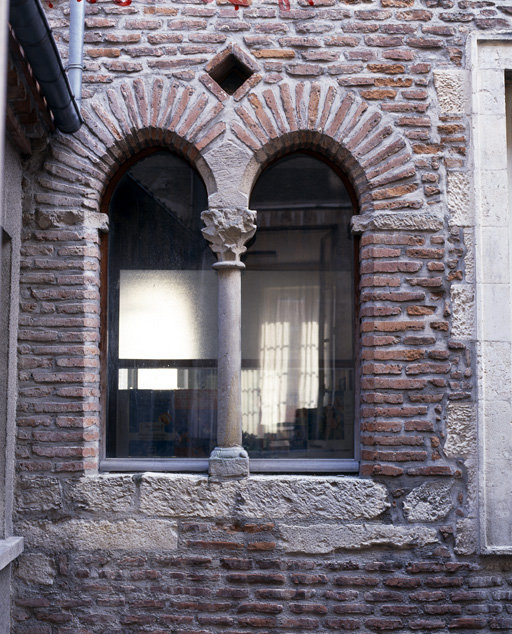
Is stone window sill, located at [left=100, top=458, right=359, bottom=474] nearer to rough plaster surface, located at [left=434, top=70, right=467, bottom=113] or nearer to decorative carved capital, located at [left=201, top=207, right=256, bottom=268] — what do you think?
decorative carved capital, located at [left=201, top=207, right=256, bottom=268]

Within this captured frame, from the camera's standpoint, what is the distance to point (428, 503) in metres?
3.94

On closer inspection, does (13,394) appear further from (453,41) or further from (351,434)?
(453,41)

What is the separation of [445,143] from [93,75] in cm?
216

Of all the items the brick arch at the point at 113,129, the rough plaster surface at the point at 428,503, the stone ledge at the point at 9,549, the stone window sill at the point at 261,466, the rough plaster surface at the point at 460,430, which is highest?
the brick arch at the point at 113,129

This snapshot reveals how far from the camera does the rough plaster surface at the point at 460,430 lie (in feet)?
13.0

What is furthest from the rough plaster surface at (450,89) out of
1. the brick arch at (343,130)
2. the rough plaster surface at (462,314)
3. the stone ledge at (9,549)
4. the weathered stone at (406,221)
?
the stone ledge at (9,549)

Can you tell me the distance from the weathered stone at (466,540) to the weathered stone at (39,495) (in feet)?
7.57

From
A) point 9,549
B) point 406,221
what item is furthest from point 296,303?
point 9,549

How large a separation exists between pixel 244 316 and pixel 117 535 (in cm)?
151

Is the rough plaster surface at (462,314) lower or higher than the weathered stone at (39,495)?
higher

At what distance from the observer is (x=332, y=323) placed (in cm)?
432

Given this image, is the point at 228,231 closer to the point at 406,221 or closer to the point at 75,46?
the point at 406,221

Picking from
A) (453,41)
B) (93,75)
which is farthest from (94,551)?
(453,41)

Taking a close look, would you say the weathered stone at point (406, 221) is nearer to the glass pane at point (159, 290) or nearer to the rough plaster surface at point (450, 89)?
the rough plaster surface at point (450, 89)
